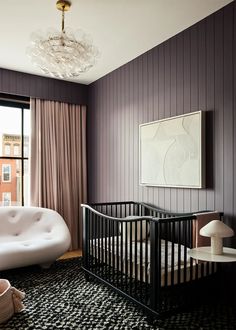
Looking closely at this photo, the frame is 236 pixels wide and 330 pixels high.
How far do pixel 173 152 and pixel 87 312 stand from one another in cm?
167

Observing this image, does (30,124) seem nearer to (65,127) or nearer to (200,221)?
(65,127)

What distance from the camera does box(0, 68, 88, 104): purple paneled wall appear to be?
3887 millimetres

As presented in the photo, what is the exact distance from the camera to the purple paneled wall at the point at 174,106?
8.07 ft

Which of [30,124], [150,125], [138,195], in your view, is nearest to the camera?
[150,125]

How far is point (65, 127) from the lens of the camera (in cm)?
434

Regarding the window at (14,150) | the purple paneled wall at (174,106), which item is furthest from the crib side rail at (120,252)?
the window at (14,150)

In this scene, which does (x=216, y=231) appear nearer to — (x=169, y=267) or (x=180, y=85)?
(x=169, y=267)

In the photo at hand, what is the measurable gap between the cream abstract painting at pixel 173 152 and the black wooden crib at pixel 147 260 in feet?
1.15

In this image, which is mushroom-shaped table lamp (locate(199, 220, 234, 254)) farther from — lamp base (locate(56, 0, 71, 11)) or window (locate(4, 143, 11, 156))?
window (locate(4, 143, 11, 156))

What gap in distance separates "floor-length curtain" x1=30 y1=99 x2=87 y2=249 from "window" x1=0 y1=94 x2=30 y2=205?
188mm

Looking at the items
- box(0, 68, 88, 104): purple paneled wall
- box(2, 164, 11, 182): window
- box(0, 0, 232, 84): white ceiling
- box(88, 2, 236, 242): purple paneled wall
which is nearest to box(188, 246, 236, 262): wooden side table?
box(88, 2, 236, 242): purple paneled wall

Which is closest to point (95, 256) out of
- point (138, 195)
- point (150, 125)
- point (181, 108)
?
point (138, 195)

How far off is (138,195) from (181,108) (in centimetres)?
119

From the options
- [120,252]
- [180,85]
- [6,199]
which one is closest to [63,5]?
[180,85]
